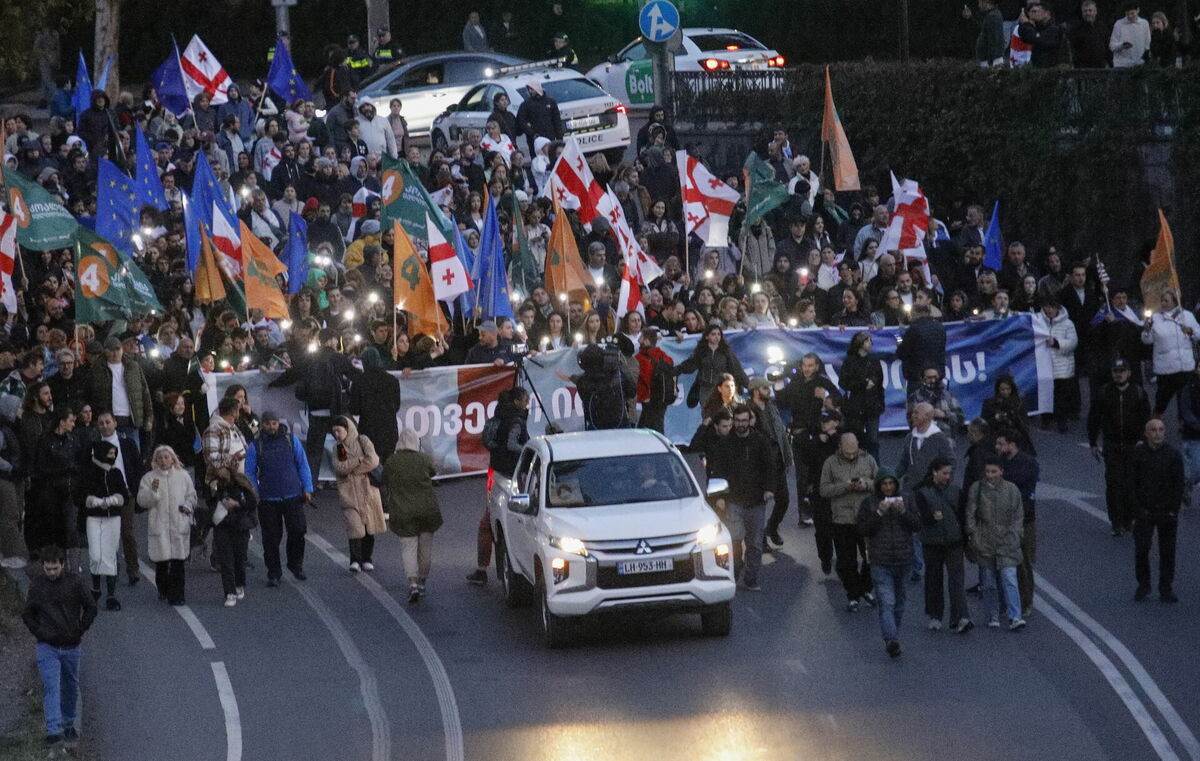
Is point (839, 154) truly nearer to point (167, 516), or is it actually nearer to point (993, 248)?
point (993, 248)

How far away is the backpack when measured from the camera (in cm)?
2267

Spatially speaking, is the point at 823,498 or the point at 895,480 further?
the point at 823,498

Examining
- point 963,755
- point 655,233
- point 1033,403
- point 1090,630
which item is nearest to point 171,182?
point 655,233

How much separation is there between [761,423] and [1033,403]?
731cm

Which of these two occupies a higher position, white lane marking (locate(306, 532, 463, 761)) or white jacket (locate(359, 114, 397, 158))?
Answer: white jacket (locate(359, 114, 397, 158))

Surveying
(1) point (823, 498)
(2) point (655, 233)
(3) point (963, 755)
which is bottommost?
(3) point (963, 755)

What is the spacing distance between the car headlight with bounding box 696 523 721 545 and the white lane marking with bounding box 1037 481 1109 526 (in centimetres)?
568

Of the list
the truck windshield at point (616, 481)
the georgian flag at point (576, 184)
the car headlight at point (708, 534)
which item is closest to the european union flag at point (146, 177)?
the georgian flag at point (576, 184)

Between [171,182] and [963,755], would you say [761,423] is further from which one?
[171,182]

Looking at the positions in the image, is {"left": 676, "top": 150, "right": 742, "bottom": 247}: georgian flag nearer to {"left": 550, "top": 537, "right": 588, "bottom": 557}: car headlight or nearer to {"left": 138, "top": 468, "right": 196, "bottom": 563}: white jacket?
{"left": 138, "top": 468, "right": 196, "bottom": 563}: white jacket

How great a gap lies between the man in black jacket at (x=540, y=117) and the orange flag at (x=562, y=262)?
9008 millimetres

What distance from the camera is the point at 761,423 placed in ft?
62.4

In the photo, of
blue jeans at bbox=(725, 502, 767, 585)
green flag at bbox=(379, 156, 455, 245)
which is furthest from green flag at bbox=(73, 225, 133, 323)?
blue jeans at bbox=(725, 502, 767, 585)

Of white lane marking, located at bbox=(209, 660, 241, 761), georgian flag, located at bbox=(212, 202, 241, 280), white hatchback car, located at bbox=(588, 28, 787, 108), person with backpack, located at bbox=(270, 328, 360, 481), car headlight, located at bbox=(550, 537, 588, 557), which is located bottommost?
white lane marking, located at bbox=(209, 660, 241, 761)
